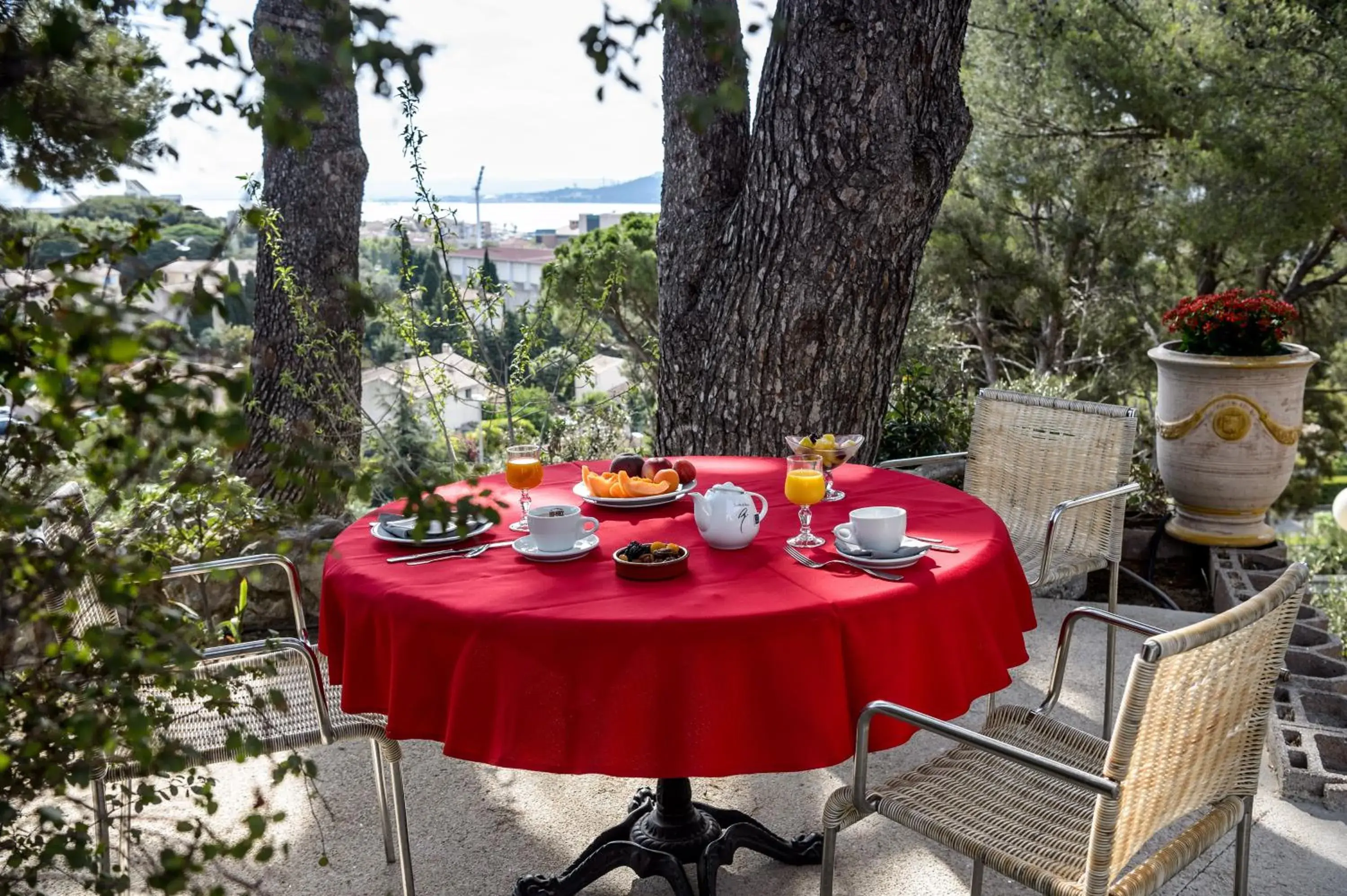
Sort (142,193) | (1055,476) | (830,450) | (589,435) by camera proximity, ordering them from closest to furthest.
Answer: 1. (142,193)
2. (830,450)
3. (1055,476)
4. (589,435)

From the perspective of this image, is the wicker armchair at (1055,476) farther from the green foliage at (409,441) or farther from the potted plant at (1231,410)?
Result: the green foliage at (409,441)

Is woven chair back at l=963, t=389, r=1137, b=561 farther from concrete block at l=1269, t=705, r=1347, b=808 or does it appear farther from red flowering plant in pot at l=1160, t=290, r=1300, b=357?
red flowering plant in pot at l=1160, t=290, r=1300, b=357

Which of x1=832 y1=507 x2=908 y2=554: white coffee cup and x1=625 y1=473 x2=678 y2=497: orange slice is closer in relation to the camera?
x1=832 y1=507 x2=908 y2=554: white coffee cup

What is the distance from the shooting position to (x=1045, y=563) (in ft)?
9.86

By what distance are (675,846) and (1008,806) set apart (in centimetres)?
83

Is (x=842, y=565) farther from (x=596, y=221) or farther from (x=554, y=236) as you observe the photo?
(x=596, y=221)

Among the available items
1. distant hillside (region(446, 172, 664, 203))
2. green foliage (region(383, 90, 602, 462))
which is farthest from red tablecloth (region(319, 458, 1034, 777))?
distant hillside (region(446, 172, 664, 203))

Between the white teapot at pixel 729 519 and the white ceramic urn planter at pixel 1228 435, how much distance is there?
297cm

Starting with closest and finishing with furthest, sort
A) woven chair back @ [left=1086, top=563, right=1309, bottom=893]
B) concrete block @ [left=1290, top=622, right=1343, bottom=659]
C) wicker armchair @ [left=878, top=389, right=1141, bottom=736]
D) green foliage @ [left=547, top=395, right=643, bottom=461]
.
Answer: woven chair back @ [left=1086, top=563, right=1309, bottom=893], wicker armchair @ [left=878, top=389, right=1141, bottom=736], concrete block @ [left=1290, top=622, right=1343, bottom=659], green foliage @ [left=547, top=395, right=643, bottom=461]

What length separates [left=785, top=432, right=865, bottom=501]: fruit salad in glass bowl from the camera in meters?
2.41

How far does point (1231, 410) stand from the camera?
444cm

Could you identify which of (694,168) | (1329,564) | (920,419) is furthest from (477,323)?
(1329,564)

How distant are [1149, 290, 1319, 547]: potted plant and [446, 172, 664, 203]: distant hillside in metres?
2.13

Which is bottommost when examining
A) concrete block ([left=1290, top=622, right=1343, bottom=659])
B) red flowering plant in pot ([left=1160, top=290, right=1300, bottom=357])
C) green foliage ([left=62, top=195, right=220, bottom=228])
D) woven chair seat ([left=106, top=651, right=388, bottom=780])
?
concrete block ([left=1290, top=622, right=1343, bottom=659])
